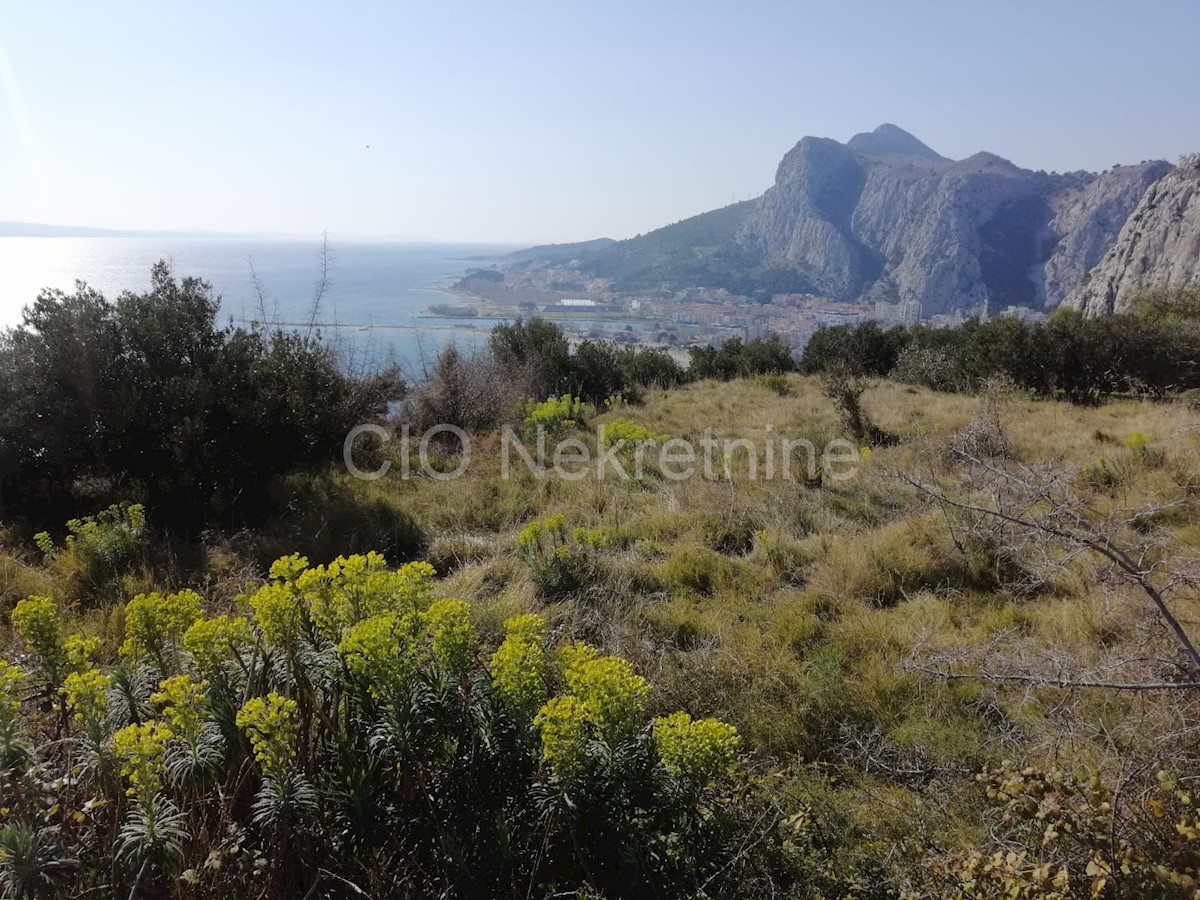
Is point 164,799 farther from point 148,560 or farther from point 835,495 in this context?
point 835,495

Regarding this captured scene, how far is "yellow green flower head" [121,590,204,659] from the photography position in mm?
1887

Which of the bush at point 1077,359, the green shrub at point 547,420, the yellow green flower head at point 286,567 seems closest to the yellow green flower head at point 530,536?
the yellow green flower head at point 286,567

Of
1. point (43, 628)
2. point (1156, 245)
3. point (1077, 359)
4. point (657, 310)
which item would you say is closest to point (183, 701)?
point (43, 628)

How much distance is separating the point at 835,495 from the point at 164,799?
587 centimetres

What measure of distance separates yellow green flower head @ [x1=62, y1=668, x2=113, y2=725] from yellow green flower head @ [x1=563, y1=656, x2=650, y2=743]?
4.07 feet

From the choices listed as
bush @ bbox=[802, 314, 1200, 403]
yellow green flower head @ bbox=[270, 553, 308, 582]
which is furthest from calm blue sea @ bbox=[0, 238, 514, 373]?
bush @ bbox=[802, 314, 1200, 403]

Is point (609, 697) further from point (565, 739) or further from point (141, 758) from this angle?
point (141, 758)

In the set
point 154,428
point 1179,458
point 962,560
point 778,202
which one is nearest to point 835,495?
point 962,560

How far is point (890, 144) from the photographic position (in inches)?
3435

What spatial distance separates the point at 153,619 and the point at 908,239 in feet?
213

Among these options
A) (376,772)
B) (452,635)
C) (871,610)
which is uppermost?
(452,635)

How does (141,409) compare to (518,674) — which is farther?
(141,409)

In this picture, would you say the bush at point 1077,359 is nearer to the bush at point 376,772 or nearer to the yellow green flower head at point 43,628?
the bush at point 376,772

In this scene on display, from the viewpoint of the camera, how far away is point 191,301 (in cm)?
595
